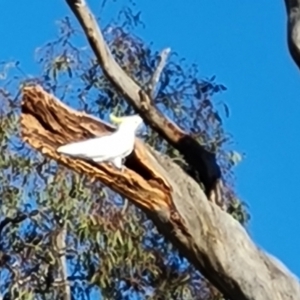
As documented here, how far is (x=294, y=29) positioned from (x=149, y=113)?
0.81 m

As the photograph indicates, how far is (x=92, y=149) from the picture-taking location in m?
3.78

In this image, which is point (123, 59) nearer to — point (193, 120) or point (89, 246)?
point (193, 120)

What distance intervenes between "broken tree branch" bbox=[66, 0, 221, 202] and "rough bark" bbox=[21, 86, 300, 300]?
1.18ft

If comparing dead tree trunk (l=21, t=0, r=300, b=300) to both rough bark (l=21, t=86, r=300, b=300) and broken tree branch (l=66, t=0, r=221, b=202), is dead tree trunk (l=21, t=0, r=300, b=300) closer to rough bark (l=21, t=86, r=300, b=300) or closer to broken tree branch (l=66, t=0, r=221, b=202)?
rough bark (l=21, t=86, r=300, b=300)

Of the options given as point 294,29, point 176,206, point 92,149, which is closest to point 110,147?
point 92,149

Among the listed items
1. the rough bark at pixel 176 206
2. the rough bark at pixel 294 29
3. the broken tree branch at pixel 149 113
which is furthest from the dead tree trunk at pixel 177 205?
the rough bark at pixel 294 29

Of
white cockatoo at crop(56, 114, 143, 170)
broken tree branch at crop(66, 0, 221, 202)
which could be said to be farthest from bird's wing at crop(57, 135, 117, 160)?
broken tree branch at crop(66, 0, 221, 202)

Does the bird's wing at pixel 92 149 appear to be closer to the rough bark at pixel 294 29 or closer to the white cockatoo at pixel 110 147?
the white cockatoo at pixel 110 147

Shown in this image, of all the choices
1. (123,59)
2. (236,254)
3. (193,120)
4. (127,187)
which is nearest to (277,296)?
(236,254)

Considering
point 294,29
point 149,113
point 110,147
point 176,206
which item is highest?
point 149,113

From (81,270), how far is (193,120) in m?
1.12

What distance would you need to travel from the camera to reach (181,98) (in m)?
6.69

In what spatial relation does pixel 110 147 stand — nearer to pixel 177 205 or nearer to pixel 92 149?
pixel 92 149

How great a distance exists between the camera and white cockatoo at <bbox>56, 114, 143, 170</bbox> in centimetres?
378
